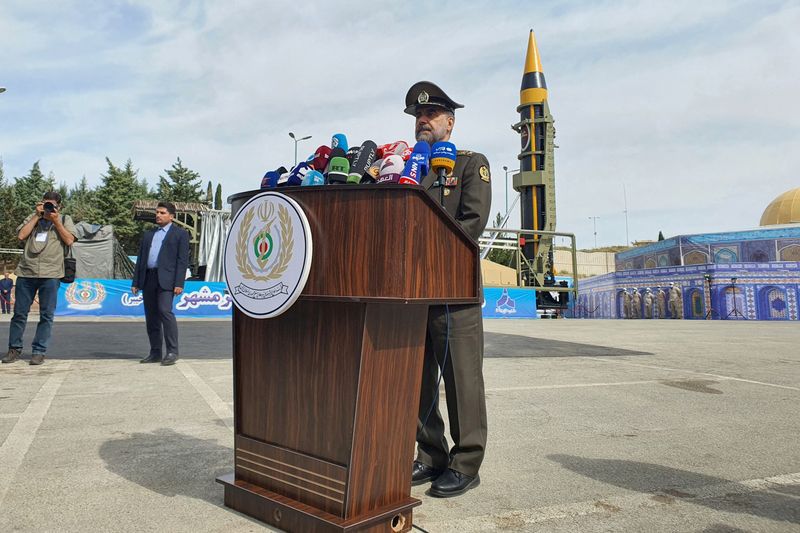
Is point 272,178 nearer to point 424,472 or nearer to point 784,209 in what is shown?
point 424,472

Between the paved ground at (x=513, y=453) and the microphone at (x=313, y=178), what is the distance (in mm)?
1227

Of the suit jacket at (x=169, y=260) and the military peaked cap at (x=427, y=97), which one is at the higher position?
the military peaked cap at (x=427, y=97)

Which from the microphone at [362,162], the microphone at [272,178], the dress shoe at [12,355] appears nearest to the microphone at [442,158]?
the microphone at [362,162]

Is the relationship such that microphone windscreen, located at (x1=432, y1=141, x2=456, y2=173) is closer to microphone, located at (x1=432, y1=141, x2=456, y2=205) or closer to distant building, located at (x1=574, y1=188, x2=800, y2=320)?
microphone, located at (x1=432, y1=141, x2=456, y2=205)

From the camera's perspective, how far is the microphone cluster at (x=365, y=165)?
185cm

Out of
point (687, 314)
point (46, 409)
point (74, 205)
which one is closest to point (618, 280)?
point (687, 314)

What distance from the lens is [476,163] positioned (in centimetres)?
237

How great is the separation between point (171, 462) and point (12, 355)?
423 centimetres

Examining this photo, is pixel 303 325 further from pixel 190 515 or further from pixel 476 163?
pixel 476 163

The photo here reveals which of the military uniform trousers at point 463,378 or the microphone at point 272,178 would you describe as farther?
the military uniform trousers at point 463,378

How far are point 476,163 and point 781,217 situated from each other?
67.0 metres

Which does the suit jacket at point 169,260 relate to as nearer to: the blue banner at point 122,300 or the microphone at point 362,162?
the microphone at point 362,162

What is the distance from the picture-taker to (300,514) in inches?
65.8

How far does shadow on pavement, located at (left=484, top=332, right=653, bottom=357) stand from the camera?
750cm
